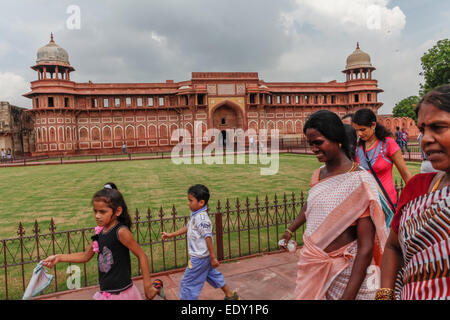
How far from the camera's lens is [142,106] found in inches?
1411

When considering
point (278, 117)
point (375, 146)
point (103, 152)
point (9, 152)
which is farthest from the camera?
point (278, 117)

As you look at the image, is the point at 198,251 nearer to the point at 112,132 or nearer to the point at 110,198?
the point at 110,198

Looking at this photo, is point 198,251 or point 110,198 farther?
point 198,251

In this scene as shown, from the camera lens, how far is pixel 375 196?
165 centimetres

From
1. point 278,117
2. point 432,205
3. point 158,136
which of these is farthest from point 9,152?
point 432,205

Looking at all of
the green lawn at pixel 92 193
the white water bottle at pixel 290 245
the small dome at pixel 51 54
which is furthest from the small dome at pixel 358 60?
the white water bottle at pixel 290 245

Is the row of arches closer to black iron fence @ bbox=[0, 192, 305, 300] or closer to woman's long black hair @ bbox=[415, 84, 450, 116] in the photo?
black iron fence @ bbox=[0, 192, 305, 300]

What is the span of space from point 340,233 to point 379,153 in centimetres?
160

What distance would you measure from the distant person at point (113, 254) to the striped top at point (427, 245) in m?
1.64

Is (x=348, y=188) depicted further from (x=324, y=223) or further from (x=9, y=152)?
(x=9, y=152)

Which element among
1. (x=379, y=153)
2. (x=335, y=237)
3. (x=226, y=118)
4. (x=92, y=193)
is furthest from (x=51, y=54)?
(x=335, y=237)

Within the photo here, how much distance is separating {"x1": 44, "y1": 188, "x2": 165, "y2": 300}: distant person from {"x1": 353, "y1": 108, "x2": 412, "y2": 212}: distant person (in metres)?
2.20

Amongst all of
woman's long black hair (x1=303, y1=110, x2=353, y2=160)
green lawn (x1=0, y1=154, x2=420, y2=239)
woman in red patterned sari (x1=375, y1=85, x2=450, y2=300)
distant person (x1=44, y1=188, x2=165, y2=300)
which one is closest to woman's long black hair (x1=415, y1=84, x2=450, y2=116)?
woman in red patterned sari (x1=375, y1=85, x2=450, y2=300)

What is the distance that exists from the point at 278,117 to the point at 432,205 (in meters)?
39.0
